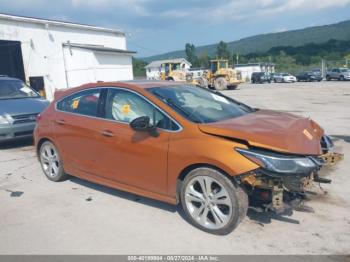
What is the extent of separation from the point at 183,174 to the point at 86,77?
22095 mm

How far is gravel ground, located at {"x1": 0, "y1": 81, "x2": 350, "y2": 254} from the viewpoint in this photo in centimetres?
376

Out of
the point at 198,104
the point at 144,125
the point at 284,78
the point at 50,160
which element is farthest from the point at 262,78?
the point at 144,125

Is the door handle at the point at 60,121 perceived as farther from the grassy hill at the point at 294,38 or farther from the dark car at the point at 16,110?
the grassy hill at the point at 294,38

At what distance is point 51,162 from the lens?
6.07m

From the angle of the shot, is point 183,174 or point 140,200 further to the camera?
point 140,200

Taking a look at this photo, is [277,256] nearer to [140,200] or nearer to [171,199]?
[171,199]

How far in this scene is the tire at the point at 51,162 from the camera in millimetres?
5922

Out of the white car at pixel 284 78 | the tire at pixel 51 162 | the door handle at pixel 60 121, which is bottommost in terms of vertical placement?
the white car at pixel 284 78

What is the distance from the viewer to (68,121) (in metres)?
5.54

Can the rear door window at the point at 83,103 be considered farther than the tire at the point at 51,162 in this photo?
No

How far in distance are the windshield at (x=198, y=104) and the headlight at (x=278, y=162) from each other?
2.55 ft

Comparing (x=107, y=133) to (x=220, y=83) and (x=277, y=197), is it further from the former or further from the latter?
(x=220, y=83)

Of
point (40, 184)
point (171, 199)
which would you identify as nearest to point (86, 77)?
point (40, 184)

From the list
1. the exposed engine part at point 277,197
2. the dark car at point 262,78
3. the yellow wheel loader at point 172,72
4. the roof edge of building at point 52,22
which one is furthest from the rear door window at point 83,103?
the dark car at point 262,78
